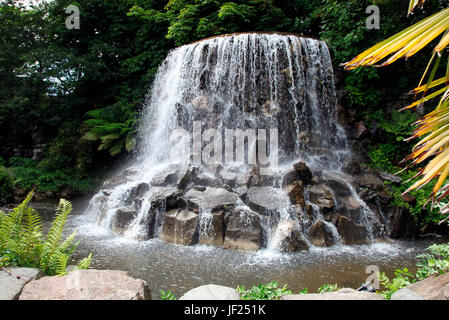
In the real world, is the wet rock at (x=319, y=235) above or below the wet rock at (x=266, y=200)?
below

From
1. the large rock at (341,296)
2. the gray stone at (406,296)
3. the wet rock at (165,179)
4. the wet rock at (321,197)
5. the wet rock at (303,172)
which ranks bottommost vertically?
the wet rock at (321,197)

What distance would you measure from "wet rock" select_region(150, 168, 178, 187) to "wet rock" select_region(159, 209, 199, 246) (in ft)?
4.04

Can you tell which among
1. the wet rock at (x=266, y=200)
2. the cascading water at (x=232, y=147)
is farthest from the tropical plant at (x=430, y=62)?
the wet rock at (x=266, y=200)

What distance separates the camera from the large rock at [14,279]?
2.10 m

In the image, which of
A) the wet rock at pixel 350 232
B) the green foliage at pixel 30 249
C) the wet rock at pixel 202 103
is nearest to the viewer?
the green foliage at pixel 30 249

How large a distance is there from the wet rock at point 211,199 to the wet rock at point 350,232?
2.28 metres

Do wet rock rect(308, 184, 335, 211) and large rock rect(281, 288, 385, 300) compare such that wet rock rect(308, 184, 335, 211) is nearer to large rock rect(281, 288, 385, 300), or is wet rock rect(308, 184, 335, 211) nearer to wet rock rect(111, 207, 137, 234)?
large rock rect(281, 288, 385, 300)

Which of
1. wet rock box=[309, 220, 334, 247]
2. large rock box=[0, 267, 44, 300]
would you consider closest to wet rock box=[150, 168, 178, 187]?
wet rock box=[309, 220, 334, 247]

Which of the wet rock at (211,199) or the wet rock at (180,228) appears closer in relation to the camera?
the wet rock at (180,228)

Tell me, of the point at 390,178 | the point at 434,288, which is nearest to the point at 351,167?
the point at 390,178

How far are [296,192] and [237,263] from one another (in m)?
2.24

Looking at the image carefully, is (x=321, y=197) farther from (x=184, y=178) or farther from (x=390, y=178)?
(x=184, y=178)

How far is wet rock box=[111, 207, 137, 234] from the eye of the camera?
6172mm

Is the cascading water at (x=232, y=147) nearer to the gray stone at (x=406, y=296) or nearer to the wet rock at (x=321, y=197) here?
the wet rock at (x=321, y=197)
